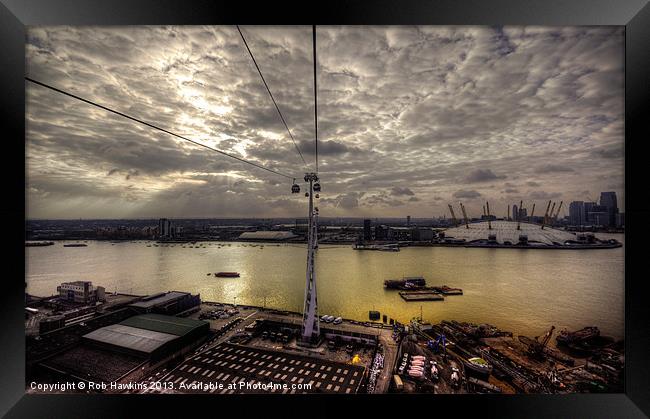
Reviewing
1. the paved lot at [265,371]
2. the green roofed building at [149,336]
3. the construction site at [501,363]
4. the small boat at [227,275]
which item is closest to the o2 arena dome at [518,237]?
the construction site at [501,363]

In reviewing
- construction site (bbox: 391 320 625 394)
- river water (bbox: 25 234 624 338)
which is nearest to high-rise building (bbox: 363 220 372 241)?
river water (bbox: 25 234 624 338)

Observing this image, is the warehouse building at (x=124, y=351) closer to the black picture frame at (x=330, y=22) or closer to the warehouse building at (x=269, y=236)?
the black picture frame at (x=330, y=22)

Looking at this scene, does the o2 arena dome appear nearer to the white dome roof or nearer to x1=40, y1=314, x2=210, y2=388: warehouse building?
the white dome roof

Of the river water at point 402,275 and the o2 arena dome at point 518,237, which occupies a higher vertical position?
the o2 arena dome at point 518,237
